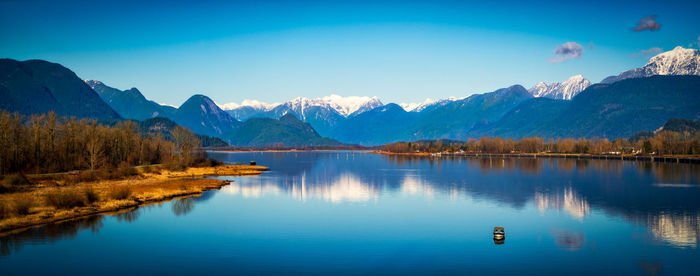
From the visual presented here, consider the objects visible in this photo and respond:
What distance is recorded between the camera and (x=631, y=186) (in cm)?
7444

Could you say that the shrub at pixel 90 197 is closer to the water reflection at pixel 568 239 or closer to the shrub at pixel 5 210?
the shrub at pixel 5 210

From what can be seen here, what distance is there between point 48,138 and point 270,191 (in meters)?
39.1

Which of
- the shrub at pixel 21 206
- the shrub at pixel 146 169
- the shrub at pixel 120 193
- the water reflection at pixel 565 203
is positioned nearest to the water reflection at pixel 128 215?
the shrub at pixel 120 193

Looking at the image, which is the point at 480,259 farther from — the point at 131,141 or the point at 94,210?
the point at 131,141

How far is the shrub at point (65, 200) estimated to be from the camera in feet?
145

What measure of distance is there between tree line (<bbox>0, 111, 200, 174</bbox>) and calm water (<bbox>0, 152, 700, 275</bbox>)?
3119 centimetres

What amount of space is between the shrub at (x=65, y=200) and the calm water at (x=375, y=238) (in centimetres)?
443

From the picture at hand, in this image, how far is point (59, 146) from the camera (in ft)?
267

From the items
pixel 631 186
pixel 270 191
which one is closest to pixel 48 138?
pixel 270 191

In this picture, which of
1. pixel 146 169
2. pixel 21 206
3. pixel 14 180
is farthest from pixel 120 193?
pixel 146 169

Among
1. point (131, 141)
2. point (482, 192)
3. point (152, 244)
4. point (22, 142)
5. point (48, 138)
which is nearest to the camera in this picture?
point (152, 244)

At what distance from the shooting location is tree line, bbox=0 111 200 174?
226ft

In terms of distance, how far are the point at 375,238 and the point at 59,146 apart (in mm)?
69448

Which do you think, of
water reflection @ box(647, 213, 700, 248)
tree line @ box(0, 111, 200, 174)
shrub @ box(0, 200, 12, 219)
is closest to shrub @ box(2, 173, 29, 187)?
tree line @ box(0, 111, 200, 174)
